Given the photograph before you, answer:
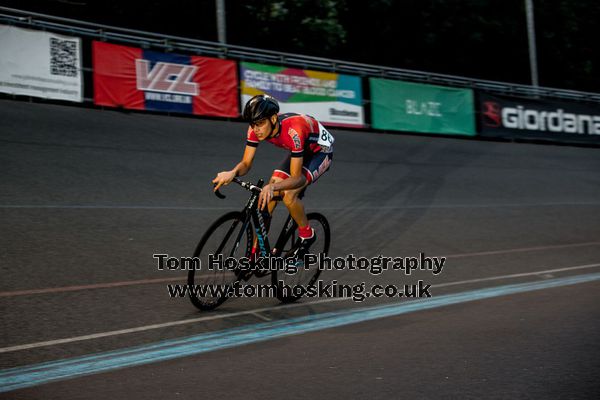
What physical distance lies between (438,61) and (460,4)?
296cm

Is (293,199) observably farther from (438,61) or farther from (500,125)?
(438,61)

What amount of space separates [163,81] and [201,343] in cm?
1122

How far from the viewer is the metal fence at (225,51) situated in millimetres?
14633

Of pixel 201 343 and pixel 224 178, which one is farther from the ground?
pixel 224 178

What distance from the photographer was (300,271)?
20.3 feet

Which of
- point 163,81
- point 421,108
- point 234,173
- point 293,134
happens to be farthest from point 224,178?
point 421,108

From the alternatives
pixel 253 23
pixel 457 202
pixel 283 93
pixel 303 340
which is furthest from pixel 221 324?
pixel 253 23

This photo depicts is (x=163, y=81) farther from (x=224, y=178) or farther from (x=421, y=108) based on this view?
(x=224, y=178)

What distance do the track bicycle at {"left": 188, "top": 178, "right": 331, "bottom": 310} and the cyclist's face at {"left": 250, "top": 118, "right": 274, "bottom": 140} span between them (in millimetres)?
374

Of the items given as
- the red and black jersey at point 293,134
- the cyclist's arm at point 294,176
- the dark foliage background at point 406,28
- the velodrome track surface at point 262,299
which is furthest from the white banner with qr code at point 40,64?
the cyclist's arm at point 294,176

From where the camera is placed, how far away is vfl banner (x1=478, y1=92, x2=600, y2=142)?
73.3 feet

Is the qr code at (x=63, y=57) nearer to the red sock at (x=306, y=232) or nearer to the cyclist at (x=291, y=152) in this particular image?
A: the cyclist at (x=291, y=152)

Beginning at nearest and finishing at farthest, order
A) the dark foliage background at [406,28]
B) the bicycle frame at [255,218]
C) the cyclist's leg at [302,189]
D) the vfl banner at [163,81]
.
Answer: the bicycle frame at [255,218]
the cyclist's leg at [302,189]
the vfl banner at [163,81]
the dark foliage background at [406,28]

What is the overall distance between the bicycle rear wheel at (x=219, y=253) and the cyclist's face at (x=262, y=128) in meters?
0.67
